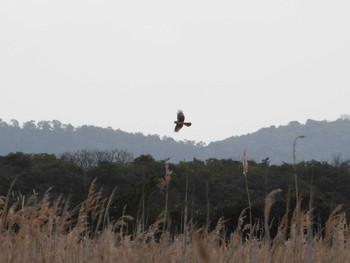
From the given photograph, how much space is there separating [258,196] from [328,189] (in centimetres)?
427

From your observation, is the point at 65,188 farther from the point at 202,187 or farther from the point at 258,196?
the point at 258,196

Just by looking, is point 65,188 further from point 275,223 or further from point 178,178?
point 275,223

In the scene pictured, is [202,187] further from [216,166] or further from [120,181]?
[216,166]

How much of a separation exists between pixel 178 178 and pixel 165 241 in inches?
1443

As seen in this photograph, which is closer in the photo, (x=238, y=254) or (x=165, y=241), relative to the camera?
(x=165, y=241)

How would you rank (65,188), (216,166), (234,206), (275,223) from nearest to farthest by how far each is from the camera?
1. (275,223)
2. (234,206)
3. (65,188)
4. (216,166)

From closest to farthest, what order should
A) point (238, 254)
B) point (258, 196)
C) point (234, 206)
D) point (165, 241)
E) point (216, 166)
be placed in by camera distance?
point (165, 241)
point (238, 254)
point (234, 206)
point (258, 196)
point (216, 166)

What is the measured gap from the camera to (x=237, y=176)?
43875mm

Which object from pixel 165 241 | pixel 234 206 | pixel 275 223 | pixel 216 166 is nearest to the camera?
pixel 165 241

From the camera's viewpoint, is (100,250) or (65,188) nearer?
(100,250)

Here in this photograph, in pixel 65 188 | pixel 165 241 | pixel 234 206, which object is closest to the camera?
pixel 165 241

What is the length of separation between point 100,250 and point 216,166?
145 ft

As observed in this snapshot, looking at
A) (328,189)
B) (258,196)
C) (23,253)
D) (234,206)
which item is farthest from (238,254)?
(328,189)

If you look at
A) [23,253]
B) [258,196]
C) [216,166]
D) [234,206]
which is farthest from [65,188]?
[23,253]
